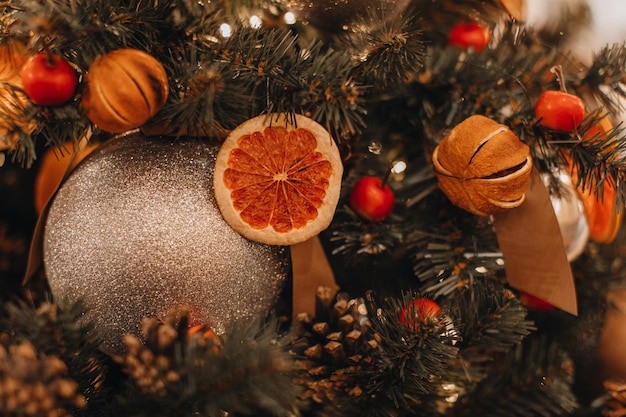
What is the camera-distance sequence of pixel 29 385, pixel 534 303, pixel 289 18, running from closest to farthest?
pixel 29 385
pixel 289 18
pixel 534 303

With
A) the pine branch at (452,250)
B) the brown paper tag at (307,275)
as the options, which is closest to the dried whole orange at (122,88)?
the brown paper tag at (307,275)

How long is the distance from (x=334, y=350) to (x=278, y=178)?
19 centimetres

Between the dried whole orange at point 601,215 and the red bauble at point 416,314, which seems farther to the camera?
the dried whole orange at point 601,215

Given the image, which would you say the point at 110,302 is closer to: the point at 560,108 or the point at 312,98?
the point at 312,98

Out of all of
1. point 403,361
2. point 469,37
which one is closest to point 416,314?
point 403,361

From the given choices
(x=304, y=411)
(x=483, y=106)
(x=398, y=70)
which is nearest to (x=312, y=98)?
(x=398, y=70)

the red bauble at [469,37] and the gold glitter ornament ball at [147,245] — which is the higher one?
Result: the red bauble at [469,37]

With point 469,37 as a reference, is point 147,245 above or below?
below

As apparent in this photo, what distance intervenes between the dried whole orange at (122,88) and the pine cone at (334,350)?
267 mm

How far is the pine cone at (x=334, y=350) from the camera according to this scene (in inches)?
21.4

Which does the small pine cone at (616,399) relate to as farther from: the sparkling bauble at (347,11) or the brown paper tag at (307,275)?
the sparkling bauble at (347,11)

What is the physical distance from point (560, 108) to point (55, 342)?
53 cm

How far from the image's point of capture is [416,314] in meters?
0.54

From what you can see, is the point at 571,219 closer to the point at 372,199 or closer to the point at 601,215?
the point at 601,215
